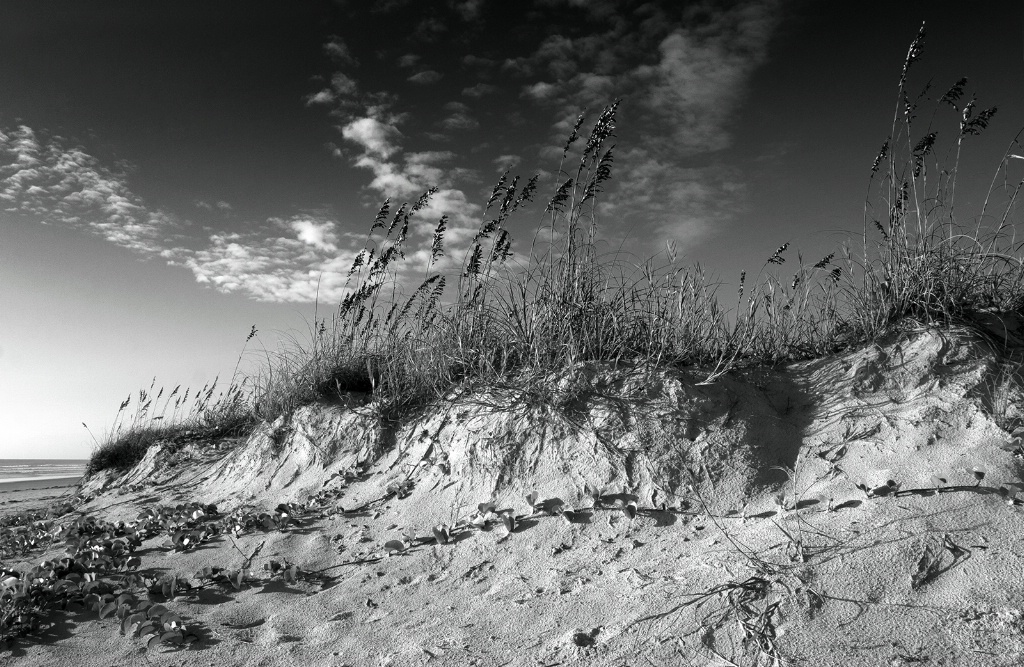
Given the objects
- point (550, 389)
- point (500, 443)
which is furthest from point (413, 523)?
point (550, 389)

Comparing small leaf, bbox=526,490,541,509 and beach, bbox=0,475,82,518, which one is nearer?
small leaf, bbox=526,490,541,509

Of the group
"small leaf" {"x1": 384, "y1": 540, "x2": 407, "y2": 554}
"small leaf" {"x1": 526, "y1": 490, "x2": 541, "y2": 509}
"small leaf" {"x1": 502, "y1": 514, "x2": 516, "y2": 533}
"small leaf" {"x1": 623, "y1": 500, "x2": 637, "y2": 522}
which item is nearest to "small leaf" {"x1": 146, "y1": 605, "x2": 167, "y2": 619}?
"small leaf" {"x1": 384, "y1": 540, "x2": 407, "y2": 554}

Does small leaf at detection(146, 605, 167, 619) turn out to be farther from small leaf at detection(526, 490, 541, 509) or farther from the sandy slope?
small leaf at detection(526, 490, 541, 509)

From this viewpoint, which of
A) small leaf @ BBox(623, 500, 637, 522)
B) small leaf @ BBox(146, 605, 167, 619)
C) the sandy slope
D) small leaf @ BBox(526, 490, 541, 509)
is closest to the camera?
the sandy slope

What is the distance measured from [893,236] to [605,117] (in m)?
2.25

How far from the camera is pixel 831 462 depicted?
3604 millimetres

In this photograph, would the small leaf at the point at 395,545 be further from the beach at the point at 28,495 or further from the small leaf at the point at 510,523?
the beach at the point at 28,495

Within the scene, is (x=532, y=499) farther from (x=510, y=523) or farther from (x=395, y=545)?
(x=395, y=545)

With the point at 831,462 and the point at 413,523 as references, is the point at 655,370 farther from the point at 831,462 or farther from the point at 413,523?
the point at 413,523

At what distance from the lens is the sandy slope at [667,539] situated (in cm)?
253

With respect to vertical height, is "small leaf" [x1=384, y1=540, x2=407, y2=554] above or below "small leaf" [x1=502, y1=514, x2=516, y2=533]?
below

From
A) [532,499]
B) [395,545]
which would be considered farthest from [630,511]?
[395,545]

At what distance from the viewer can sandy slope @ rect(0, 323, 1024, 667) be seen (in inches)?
99.7

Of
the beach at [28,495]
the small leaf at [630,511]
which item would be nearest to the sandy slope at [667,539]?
the small leaf at [630,511]
